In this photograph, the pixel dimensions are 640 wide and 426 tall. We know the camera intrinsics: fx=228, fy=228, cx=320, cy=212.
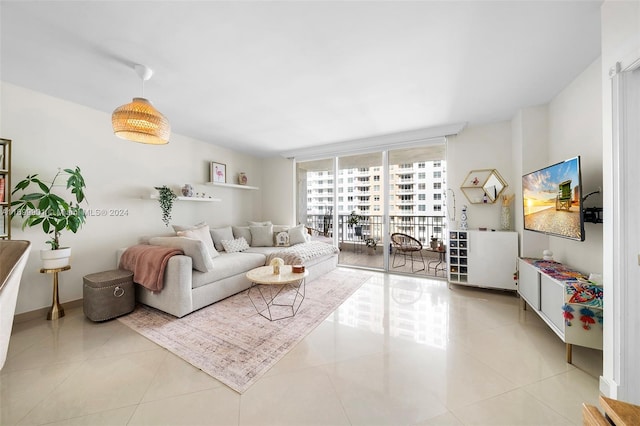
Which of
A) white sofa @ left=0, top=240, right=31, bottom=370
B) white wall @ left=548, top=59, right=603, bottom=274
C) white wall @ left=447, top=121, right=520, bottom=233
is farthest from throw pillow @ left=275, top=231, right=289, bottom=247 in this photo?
Result: white wall @ left=548, top=59, right=603, bottom=274

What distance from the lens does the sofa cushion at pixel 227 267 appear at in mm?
2602

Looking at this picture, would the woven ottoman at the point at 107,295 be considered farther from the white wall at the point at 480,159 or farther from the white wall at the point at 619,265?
the white wall at the point at 480,159

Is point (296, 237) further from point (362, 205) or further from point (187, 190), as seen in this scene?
point (187, 190)

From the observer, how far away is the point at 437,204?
477 cm

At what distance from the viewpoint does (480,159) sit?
3.44 metres

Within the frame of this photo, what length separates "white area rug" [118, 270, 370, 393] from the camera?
5.51ft

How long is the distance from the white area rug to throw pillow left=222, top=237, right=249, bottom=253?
38.0 inches

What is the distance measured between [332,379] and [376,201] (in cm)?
385

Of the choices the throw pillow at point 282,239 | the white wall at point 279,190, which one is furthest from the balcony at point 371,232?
the throw pillow at point 282,239

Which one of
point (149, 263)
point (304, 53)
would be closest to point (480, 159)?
point (304, 53)

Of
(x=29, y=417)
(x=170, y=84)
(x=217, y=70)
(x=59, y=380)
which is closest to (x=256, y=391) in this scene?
(x=29, y=417)

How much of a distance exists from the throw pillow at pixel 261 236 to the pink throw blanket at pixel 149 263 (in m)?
1.80

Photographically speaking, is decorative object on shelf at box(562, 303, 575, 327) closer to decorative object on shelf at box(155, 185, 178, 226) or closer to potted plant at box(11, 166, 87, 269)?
potted plant at box(11, 166, 87, 269)

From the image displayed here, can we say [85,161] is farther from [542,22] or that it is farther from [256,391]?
[542,22]
